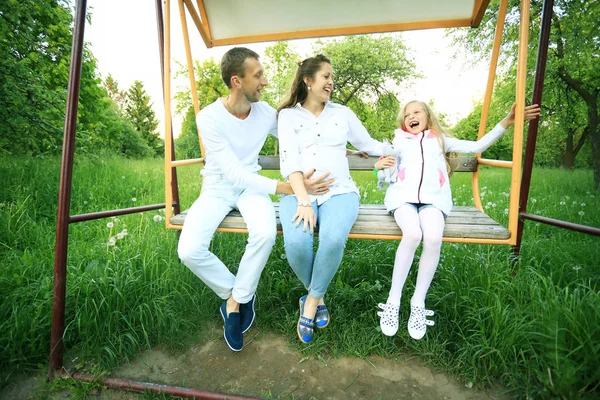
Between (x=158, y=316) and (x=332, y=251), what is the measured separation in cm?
115

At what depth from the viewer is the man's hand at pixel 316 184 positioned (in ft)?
7.01

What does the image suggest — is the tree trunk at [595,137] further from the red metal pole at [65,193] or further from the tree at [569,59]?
the red metal pole at [65,193]

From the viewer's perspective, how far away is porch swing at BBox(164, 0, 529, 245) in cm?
210

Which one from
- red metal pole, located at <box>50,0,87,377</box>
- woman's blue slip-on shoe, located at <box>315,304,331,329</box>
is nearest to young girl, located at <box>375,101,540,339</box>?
woman's blue slip-on shoe, located at <box>315,304,331,329</box>

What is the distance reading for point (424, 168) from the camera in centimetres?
219

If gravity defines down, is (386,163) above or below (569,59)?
below

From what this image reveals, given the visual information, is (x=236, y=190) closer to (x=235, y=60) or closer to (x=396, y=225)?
(x=235, y=60)

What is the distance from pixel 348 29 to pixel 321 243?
1.73 metres

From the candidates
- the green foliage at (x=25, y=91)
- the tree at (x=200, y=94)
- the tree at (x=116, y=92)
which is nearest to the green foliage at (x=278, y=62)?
the tree at (x=200, y=94)

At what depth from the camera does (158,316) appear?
212 cm

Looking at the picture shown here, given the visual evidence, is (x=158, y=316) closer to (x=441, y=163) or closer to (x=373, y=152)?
(x=373, y=152)

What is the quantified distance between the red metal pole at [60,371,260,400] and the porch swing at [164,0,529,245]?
2.82 feet

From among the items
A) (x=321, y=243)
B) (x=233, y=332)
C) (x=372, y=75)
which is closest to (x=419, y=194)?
(x=321, y=243)

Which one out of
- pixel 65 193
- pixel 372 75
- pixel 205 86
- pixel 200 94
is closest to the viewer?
pixel 65 193
